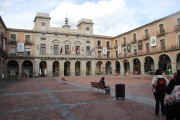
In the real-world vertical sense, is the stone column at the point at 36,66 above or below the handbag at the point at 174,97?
above

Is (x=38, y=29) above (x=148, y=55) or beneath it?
above

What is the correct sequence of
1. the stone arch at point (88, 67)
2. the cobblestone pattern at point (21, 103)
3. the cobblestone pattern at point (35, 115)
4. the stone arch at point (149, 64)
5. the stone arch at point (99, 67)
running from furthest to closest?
the stone arch at point (99, 67)
the stone arch at point (88, 67)
the stone arch at point (149, 64)
the cobblestone pattern at point (21, 103)
the cobblestone pattern at point (35, 115)

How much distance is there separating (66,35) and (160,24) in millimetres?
23327

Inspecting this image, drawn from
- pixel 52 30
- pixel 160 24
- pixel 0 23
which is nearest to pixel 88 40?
pixel 52 30

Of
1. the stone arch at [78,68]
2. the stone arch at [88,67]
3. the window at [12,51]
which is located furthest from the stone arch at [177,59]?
the window at [12,51]

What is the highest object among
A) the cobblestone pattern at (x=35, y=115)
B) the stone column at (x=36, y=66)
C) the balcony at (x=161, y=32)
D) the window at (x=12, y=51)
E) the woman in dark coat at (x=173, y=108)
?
the balcony at (x=161, y=32)

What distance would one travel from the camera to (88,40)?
1655 inches

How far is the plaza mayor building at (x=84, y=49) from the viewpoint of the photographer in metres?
29.2

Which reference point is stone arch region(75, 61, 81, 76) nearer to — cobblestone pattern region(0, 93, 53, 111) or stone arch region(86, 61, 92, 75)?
stone arch region(86, 61, 92, 75)

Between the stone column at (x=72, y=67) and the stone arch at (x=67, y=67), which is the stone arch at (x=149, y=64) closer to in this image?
the stone column at (x=72, y=67)

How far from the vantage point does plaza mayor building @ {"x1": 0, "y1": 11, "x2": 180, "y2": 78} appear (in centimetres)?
2916

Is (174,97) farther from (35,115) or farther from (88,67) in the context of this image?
(88,67)

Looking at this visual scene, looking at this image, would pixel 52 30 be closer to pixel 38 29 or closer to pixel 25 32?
pixel 38 29

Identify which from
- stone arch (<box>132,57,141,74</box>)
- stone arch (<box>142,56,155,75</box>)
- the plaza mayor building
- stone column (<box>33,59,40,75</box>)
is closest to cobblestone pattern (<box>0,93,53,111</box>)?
the plaza mayor building
